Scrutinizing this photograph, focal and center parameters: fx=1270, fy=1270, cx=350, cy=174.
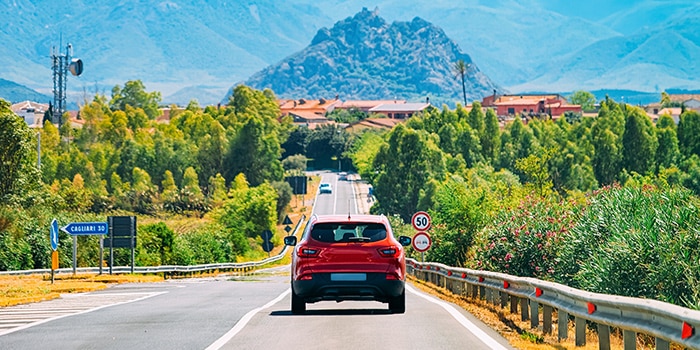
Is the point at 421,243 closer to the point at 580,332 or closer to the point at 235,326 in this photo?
the point at 235,326

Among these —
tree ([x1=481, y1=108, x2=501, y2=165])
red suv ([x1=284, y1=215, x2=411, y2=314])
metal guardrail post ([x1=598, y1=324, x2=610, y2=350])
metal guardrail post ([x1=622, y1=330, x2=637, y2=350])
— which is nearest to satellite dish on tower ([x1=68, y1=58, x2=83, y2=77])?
red suv ([x1=284, y1=215, x2=411, y2=314])

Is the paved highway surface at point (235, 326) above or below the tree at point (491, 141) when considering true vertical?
below

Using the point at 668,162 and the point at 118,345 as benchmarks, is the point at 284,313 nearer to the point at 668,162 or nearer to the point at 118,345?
the point at 118,345

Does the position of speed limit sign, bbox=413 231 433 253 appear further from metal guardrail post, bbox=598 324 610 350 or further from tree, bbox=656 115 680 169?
tree, bbox=656 115 680 169

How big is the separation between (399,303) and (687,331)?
10777mm

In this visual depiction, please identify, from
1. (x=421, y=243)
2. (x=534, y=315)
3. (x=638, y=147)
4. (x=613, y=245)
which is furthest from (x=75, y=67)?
(x=638, y=147)

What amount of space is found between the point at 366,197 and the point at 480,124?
17.8 metres

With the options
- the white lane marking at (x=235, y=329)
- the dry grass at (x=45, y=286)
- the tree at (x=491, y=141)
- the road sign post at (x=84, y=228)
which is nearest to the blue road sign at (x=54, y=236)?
the dry grass at (x=45, y=286)

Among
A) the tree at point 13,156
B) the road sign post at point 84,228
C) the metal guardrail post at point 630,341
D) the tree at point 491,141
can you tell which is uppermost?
the tree at point 491,141

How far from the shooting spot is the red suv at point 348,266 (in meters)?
21.1

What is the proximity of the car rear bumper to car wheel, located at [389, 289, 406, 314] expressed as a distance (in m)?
0.29

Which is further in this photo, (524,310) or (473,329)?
(524,310)

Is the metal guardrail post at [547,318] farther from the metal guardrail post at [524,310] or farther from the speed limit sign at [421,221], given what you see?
the speed limit sign at [421,221]

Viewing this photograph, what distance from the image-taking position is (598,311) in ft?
47.7
